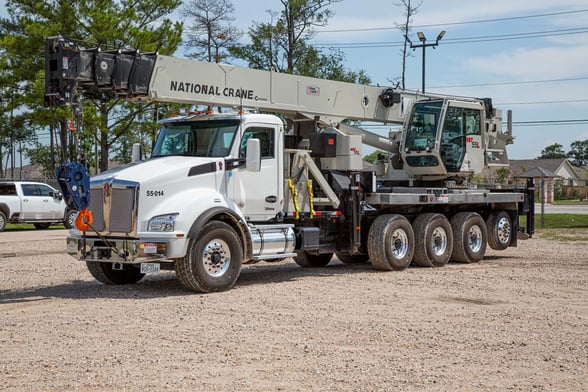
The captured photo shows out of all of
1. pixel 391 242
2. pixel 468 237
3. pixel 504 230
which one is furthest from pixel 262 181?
pixel 504 230

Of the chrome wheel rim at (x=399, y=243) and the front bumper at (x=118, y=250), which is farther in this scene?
the chrome wheel rim at (x=399, y=243)

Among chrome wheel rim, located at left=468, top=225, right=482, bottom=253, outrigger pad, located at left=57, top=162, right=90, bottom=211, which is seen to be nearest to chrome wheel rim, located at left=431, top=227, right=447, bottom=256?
chrome wheel rim, located at left=468, top=225, right=482, bottom=253

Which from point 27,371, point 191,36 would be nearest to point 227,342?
point 27,371

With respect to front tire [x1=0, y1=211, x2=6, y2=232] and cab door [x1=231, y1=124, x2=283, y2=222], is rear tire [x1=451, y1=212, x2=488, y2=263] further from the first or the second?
front tire [x1=0, y1=211, x2=6, y2=232]

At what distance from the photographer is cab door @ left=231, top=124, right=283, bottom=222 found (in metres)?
13.8

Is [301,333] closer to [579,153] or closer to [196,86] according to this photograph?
[196,86]

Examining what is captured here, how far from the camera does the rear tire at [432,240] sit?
17.2m

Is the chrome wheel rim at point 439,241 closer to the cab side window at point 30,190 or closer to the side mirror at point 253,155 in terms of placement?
the side mirror at point 253,155

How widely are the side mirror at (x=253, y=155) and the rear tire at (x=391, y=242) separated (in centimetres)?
372

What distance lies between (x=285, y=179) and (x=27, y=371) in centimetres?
799

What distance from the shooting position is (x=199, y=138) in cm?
1396

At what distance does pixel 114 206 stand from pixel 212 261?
174 centimetres

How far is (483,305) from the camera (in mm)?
11781

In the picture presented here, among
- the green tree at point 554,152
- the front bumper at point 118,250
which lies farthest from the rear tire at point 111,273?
the green tree at point 554,152
